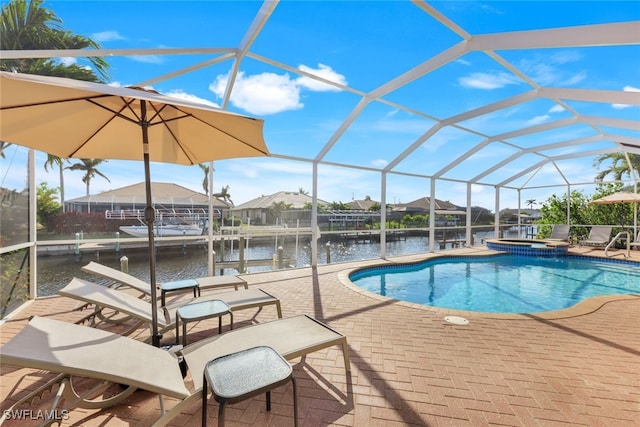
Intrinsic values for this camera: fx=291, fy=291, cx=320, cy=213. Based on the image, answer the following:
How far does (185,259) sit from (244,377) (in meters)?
16.0

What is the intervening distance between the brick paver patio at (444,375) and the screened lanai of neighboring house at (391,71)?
10.1ft

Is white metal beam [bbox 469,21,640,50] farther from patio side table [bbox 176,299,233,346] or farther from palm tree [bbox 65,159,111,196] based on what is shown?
palm tree [bbox 65,159,111,196]

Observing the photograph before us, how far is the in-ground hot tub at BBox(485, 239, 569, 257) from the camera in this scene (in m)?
10.6

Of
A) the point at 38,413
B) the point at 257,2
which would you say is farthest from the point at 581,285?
the point at 38,413

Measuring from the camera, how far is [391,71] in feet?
17.7

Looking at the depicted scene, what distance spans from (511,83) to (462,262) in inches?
225

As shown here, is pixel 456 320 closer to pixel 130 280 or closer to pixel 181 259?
pixel 130 280

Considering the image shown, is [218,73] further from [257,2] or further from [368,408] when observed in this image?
[368,408]

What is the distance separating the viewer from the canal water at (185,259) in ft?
29.7

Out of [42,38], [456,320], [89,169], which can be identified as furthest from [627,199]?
[89,169]

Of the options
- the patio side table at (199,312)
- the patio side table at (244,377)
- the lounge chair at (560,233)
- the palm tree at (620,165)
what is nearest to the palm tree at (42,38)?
the patio side table at (199,312)

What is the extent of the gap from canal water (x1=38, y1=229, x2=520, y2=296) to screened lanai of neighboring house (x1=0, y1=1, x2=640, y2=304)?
10.2 ft

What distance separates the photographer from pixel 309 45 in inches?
192

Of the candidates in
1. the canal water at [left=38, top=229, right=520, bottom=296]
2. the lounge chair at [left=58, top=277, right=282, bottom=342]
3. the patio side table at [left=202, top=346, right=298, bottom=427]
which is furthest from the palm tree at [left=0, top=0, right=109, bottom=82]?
the patio side table at [left=202, top=346, right=298, bottom=427]
